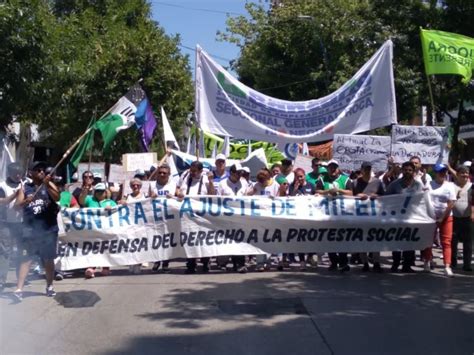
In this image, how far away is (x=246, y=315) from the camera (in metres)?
8.10

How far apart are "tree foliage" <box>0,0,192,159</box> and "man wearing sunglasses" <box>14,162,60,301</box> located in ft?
11.7

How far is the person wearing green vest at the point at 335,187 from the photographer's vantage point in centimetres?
1131

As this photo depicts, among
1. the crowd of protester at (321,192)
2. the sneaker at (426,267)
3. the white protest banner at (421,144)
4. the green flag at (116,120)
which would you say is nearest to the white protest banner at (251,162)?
the green flag at (116,120)

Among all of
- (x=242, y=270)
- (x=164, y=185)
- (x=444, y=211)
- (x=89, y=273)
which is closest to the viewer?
(x=89, y=273)

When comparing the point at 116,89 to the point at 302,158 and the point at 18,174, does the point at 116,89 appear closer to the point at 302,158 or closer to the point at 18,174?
the point at 302,158

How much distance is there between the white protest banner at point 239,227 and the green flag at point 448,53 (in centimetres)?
216

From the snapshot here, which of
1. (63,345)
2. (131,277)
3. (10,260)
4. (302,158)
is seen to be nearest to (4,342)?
(63,345)

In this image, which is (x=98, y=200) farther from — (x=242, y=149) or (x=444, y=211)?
(x=242, y=149)

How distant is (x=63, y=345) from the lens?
6.89m

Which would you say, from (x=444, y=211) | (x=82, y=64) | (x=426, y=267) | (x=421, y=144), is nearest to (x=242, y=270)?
(x=426, y=267)

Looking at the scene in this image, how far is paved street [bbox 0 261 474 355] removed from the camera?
22.4 ft

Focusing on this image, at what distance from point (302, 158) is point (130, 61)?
10.1 m

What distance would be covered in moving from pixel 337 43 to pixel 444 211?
1830 cm

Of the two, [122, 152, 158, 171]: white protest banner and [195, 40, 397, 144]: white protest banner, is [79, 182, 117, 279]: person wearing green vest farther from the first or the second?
[122, 152, 158, 171]: white protest banner
